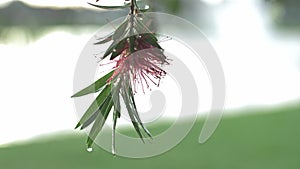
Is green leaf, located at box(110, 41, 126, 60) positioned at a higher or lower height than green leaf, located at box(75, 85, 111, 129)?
higher

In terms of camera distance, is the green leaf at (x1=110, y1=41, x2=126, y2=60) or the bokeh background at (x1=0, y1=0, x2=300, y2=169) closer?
the green leaf at (x1=110, y1=41, x2=126, y2=60)

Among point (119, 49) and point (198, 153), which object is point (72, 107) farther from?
point (198, 153)

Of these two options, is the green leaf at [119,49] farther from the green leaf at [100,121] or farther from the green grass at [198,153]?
the green grass at [198,153]

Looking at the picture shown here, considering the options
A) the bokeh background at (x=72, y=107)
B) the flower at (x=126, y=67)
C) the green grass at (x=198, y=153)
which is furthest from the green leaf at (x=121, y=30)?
the green grass at (x=198, y=153)

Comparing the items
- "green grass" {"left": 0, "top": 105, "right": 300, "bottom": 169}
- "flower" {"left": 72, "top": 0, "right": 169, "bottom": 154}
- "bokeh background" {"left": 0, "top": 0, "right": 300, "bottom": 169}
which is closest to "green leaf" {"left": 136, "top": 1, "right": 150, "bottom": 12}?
"flower" {"left": 72, "top": 0, "right": 169, "bottom": 154}

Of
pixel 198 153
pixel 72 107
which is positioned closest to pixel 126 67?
pixel 72 107

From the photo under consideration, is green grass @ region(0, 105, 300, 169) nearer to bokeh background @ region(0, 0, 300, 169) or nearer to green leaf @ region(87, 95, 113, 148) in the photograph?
bokeh background @ region(0, 0, 300, 169)

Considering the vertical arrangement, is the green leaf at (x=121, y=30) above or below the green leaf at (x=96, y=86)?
above

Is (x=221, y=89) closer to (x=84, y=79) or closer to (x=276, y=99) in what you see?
(x=84, y=79)
